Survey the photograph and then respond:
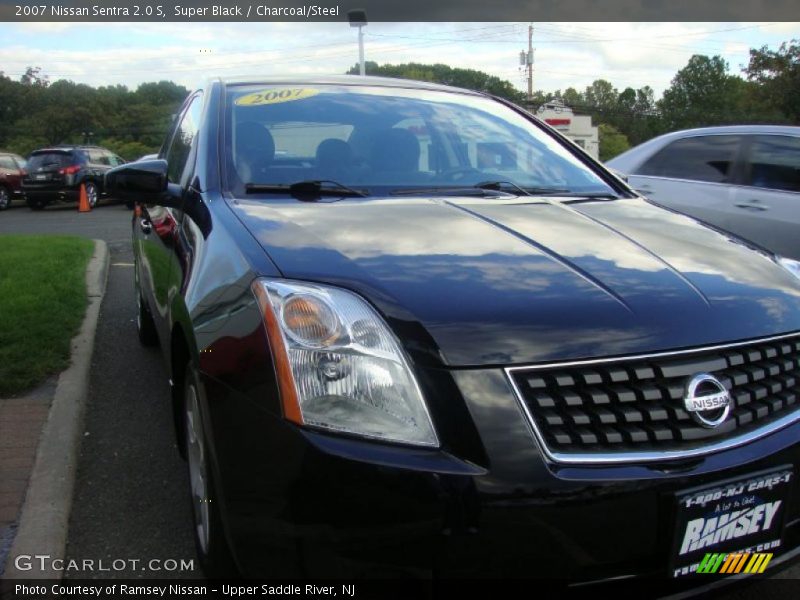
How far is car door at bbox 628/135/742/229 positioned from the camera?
617 centimetres

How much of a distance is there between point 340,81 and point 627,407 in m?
2.42

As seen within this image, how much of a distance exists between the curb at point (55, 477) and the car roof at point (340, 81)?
5.91 feet

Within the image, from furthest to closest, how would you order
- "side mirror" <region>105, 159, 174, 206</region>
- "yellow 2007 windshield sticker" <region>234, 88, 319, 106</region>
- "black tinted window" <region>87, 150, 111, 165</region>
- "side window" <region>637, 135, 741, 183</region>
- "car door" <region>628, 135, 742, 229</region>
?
"black tinted window" <region>87, 150, 111, 165</region>, "side window" <region>637, 135, 741, 183</region>, "car door" <region>628, 135, 742, 229</region>, "yellow 2007 windshield sticker" <region>234, 88, 319, 106</region>, "side mirror" <region>105, 159, 174, 206</region>

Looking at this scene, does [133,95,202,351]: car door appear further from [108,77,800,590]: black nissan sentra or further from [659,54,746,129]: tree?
→ [659,54,746,129]: tree

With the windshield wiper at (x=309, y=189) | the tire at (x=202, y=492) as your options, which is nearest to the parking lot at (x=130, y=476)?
the tire at (x=202, y=492)

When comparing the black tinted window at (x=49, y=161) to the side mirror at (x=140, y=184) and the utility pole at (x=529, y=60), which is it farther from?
the utility pole at (x=529, y=60)

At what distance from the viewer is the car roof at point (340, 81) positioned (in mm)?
3491

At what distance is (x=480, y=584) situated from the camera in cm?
163

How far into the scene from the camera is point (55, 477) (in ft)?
10.3

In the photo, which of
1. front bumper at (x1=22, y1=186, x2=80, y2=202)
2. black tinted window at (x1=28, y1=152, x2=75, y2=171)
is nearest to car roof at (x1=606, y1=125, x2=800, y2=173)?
front bumper at (x1=22, y1=186, x2=80, y2=202)

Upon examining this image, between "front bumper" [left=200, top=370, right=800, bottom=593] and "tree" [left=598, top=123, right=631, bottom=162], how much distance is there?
89849 mm

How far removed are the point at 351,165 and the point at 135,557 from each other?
166cm

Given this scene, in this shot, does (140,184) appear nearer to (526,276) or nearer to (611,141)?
(526,276)

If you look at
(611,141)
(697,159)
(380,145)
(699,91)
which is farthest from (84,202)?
(699,91)
